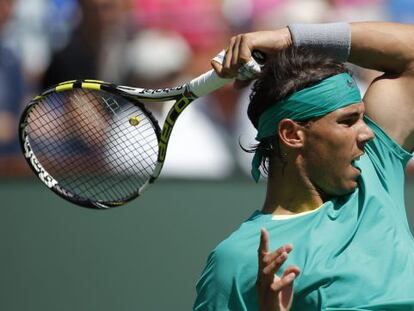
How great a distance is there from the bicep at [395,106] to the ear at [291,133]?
0.82 ft

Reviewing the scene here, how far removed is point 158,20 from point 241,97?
63 cm

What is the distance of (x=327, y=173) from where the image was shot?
3.02 metres

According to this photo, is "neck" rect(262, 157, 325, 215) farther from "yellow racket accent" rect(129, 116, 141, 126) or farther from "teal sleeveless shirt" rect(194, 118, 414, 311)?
"yellow racket accent" rect(129, 116, 141, 126)

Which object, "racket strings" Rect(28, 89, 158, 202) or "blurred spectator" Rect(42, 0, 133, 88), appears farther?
"blurred spectator" Rect(42, 0, 133, 88)

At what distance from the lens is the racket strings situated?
3977 millimetres

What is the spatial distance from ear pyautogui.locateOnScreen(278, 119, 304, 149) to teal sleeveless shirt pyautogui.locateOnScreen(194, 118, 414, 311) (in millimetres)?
190

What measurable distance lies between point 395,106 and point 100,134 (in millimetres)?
1395

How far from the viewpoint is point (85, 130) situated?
467cm

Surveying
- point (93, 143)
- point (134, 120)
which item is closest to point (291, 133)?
point (134, 120)

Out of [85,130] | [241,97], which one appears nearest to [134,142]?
[85,130]

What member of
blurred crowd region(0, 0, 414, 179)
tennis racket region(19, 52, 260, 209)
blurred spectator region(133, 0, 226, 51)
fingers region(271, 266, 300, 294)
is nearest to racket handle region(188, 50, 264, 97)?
tennis racket region(19, 52, 260, 209)

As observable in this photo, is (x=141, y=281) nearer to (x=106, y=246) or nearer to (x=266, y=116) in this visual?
(x=106, y=246)

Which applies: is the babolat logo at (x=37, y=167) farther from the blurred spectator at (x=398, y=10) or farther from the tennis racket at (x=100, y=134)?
the blurred spectator at (x=398, y=10)

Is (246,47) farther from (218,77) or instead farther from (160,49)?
(160,49)
